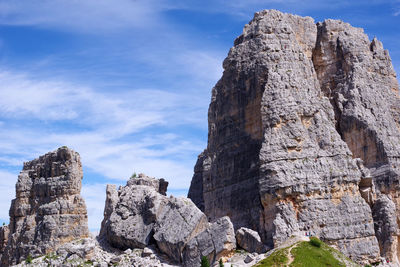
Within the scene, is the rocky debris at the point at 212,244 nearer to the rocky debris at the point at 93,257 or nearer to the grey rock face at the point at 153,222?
the grey rock face at the point at 153,222

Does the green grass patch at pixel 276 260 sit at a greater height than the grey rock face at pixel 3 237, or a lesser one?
lesser

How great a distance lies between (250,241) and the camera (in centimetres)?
7019

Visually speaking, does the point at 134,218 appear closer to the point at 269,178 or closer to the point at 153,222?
the point at 153,222

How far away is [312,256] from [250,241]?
7.95 m

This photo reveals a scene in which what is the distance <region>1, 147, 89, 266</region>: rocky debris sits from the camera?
3209 inches

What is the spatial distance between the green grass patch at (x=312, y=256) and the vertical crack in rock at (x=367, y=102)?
11.7m

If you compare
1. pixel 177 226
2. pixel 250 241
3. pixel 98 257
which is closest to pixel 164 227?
pixel 177 226

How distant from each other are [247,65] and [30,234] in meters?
32.9

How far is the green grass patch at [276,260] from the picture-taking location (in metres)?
63.0

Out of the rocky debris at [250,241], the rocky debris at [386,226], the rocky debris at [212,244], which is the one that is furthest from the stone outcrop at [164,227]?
the rocky debris at [386,226]

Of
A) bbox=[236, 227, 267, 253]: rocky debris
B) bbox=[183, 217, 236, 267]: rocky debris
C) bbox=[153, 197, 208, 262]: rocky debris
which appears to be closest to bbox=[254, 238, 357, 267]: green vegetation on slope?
bbox=[236, 227, 267, 253]: rocky debris

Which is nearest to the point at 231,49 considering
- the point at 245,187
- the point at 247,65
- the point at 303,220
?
the point at 247,65

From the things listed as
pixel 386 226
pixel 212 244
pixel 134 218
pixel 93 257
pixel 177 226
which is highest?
pixel 134 218

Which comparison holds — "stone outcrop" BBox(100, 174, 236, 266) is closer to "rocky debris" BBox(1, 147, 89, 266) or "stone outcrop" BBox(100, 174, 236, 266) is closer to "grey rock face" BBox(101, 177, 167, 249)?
"grey rock face" BBox(101, 177, 167, 249)
